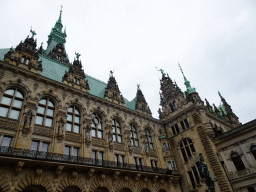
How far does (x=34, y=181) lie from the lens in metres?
13.6

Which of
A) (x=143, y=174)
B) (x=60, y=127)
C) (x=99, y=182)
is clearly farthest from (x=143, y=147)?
(x=60, y=127)

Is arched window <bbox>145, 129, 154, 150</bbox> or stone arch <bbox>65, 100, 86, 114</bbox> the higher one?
stone arch <bbox>65, 100, 86, 114</bbox>

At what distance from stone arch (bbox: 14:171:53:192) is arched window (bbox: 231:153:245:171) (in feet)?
61.9

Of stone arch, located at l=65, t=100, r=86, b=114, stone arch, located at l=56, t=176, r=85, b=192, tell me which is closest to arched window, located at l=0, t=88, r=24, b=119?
stone arch, located at l=65, t=100, r=86, b=114

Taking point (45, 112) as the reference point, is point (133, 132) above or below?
above

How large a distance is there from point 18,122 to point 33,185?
517cm

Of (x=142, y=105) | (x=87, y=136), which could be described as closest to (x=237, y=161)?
(x=142, y=105)

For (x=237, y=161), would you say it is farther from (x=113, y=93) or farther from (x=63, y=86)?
(x=63, y=86)

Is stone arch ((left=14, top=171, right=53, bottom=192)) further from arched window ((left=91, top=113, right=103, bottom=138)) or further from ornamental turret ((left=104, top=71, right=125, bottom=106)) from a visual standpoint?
ornamental turret ((left=104, top=71, right=125, bottom=106))

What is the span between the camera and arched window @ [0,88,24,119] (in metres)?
15.9

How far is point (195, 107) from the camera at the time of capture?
85.0 ft

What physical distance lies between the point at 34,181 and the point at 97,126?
867 cm

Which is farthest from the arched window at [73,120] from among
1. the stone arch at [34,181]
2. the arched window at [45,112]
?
the stone arch at [34,181]

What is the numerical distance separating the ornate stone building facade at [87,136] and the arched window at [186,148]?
0.42 feet
